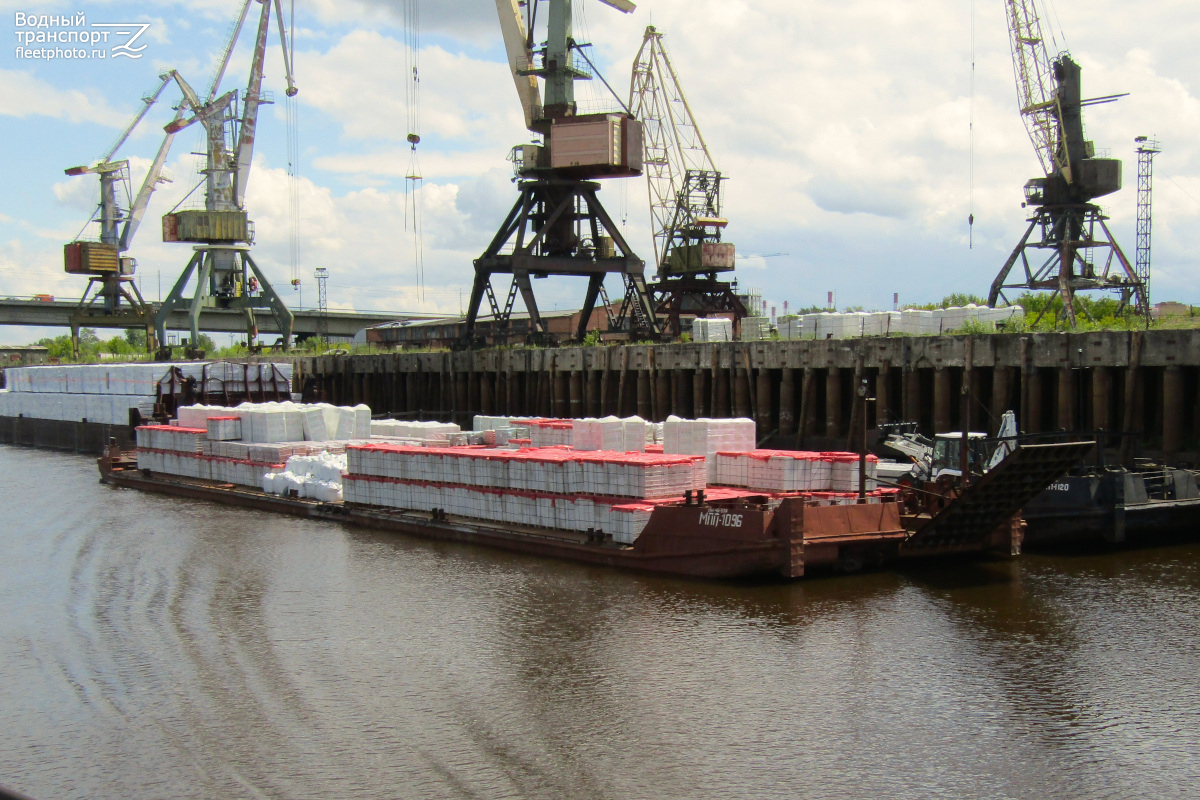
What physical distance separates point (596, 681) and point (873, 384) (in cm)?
2285

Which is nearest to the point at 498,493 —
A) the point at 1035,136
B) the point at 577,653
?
the point at 577,653

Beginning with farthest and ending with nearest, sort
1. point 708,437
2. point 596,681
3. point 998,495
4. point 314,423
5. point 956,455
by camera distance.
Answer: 1. point 314,423
2. point 708,437
3. point 956,455
4. point 998,495
5. point 596,681

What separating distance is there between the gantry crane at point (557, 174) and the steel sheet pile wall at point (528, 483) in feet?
68.1

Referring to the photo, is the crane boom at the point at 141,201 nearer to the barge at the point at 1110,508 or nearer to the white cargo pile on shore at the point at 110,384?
the white cargo pile on shore at the point at 110,384

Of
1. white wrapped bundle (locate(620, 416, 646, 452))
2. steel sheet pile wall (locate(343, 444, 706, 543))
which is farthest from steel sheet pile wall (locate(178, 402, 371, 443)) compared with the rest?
white wrapped bundle (locate(620, 416, 646, 452))

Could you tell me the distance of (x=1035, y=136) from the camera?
61.7 meters

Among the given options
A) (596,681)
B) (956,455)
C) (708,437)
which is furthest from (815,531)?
(596,681)

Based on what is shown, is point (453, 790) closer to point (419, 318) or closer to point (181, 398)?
point (181, 398)

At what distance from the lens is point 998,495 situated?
75.1 ft

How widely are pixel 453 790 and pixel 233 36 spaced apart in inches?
3213

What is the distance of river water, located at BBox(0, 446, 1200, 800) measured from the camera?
13648mm

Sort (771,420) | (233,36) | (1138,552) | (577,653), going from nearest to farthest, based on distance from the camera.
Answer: (577,653)
(1138,552)
(771,420)
(233,36)

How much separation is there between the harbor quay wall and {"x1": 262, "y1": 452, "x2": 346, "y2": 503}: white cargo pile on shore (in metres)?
13.9

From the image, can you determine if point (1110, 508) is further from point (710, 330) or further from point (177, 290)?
point (177, 290)
